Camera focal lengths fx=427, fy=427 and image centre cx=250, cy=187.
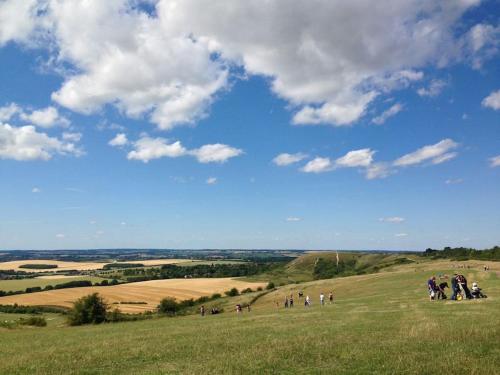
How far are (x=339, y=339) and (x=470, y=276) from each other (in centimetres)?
5596

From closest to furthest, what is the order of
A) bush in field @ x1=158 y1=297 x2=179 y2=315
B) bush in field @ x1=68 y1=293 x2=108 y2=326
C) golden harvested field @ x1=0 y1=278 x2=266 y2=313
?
1. bush in field @ x1=68 y1=293 x2=108 y2=326
2. bush in field @ x1=158 y1=297 x2=179 y2=315
3. golden harvested field @ x1=0 y1=278 x2=266 y2=313

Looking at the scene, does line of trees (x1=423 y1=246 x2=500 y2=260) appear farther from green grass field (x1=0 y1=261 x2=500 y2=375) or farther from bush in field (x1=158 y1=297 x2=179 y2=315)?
green grass field (x1=0 y1=261 x2=500 y2=375)

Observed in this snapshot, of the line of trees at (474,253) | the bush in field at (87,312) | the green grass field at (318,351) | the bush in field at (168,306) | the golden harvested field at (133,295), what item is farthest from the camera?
the line of trees at (474,253)

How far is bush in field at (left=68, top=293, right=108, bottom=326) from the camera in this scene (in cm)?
6925

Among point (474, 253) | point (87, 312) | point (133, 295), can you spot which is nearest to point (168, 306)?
point (133, 295)

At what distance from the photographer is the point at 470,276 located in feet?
224

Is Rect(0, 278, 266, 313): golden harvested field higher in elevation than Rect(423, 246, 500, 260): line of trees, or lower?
lower

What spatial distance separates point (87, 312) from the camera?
2739 inches

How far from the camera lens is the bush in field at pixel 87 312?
2726 inches

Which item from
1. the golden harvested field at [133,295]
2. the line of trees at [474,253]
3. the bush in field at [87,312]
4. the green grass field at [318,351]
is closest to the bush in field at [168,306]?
the golden harvested field at [133,295]

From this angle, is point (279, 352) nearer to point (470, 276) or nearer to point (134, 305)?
point (470, 276)

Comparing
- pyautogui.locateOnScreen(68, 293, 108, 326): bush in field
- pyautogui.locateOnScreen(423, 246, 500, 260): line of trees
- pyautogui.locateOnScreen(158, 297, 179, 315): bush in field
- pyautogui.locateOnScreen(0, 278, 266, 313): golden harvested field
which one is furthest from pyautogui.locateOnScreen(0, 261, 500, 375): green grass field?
pyautogui.locateOnScreen(423, 246, 500, 260): line of trees

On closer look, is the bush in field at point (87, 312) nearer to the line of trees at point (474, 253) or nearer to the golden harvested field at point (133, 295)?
the golden harvested field at point (133, 295)

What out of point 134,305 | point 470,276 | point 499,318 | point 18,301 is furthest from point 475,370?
point 18,301
